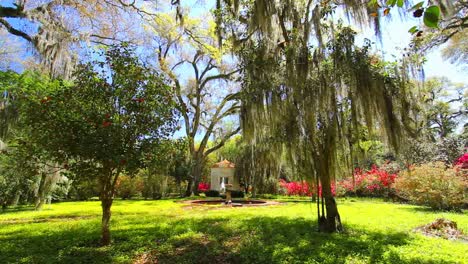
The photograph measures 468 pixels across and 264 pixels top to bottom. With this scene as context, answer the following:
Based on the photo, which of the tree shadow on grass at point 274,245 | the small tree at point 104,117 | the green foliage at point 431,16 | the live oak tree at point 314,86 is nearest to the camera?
the green foliage at point 431,16

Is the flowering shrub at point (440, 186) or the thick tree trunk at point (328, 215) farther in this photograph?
the flowering shrub at point (440, 186)

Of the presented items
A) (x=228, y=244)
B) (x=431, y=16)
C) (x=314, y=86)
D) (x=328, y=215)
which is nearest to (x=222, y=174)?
(x=328, y=215)

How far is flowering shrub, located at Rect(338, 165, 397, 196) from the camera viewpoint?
14.8m

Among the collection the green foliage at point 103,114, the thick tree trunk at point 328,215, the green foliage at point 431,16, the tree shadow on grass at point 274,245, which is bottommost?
the tree shadow on grass at point 274,245

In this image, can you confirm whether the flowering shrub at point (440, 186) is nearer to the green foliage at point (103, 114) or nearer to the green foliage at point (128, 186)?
the green foliage at point (103, 114)

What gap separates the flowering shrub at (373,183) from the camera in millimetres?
14797

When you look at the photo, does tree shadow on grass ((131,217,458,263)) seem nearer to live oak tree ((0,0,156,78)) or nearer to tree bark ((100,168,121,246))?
tree bark ((100,168,121,246))

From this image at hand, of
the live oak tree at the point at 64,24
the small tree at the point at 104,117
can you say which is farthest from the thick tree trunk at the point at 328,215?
the live oak tree at the point at 64,24

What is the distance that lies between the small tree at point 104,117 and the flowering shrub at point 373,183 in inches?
485

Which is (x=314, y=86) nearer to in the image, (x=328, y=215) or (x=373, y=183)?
(x=328, y=215)

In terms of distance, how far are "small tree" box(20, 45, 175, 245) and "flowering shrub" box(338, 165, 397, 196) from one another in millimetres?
12328

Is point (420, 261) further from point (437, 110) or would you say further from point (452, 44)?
point (437, 110)

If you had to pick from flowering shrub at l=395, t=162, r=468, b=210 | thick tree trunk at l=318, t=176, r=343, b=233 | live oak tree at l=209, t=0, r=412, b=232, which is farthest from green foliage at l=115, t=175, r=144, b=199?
flowering shrub at l=395, t=162, r=468, b=210

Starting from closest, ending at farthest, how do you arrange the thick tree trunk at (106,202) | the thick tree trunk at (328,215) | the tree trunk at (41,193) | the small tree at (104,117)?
the small tree at (104,117) → the thick tree trunk at (106,202) → the thick tree trunk at (328,215) → the tree trunk at (41,193)
